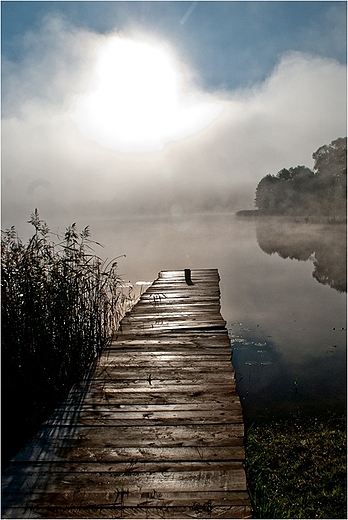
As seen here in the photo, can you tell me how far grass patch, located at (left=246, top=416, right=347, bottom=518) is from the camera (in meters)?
2.98

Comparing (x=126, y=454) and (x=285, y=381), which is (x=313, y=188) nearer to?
(x=285, y=381)

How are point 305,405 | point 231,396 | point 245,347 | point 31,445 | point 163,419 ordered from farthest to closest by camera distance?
point 245,347 < point 305,405 < point 231,396 < point 163,419 < point 31,445

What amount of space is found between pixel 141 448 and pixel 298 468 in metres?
1.77

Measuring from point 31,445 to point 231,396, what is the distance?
1621mm

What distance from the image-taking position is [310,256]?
20.5 meters


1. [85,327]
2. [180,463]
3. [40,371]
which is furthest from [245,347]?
[180,463]

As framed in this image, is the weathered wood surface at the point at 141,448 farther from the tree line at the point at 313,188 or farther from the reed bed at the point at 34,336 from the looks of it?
the tree line at the point at 313,188

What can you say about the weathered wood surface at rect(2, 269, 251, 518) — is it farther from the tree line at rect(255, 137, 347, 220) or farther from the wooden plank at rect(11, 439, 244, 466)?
the tree line at rect(255, 137, 347, 220)

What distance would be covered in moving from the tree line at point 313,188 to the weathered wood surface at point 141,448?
36.3 metres

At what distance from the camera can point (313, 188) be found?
5212 centimetres

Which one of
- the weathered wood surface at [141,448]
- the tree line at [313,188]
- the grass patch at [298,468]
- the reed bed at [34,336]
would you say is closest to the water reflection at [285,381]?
the grass patch at [298,468]

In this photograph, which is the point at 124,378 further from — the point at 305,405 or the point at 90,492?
the point at 305,405

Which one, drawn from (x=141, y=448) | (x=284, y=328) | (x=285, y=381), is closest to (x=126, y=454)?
(x=141, y=448)

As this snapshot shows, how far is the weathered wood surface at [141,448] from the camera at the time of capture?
2.08m
